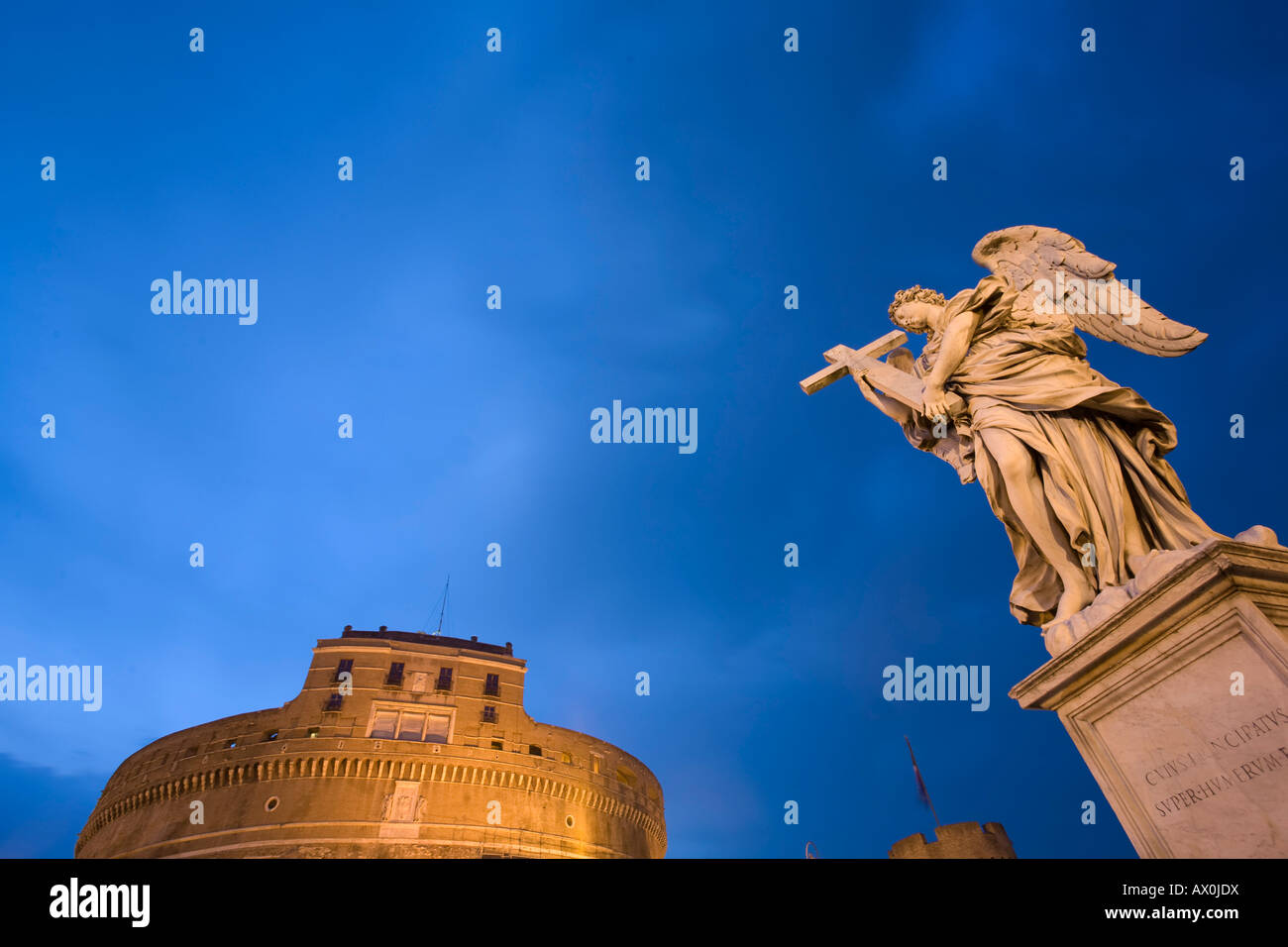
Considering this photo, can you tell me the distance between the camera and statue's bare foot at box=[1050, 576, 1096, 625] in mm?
3549

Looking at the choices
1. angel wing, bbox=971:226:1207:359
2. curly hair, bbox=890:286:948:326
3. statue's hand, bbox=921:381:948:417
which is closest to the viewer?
angel wing, bbox=971:226:1207:359

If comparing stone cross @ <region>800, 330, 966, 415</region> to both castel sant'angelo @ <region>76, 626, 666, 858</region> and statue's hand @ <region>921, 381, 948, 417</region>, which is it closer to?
statue's hand @ <region>921, 381, 948, 417</region>

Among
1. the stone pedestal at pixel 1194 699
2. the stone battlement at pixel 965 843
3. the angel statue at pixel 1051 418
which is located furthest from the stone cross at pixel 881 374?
the stone battlement at pixel 965 843

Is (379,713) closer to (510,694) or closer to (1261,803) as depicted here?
(510,694)

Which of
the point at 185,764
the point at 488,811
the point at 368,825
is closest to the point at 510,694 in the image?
the point at 488,811

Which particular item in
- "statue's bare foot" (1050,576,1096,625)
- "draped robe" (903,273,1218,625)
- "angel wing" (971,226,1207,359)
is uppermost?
"angel wing" (971,226,1207,359)

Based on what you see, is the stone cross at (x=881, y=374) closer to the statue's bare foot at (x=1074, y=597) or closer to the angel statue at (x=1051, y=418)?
the angel statue at (x=1051, y=418)

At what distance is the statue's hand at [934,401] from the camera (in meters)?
4.66

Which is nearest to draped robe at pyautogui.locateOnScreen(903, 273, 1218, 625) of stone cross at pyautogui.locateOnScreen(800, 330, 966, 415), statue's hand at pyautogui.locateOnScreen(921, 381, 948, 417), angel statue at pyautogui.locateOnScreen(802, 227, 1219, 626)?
angel statue at pyautogui.locateOnScreen(802, 227, 1219, 626)

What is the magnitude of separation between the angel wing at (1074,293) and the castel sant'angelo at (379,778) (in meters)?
31.2

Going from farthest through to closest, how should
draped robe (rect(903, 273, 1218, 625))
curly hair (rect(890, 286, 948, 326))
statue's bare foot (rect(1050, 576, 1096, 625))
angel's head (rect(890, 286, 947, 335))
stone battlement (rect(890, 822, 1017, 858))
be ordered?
stone battlement (rect(890, 822, 1017, 858)), curly hair (rect(890, 286, 948, 326)), angel's head (rect(890, 286, 947, 335)), draped robe (rect(903, 273, 1218, 625)), statue's bare foot (rect(1050, 576, 1096, 625))

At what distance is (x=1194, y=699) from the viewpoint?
9.09 ft
